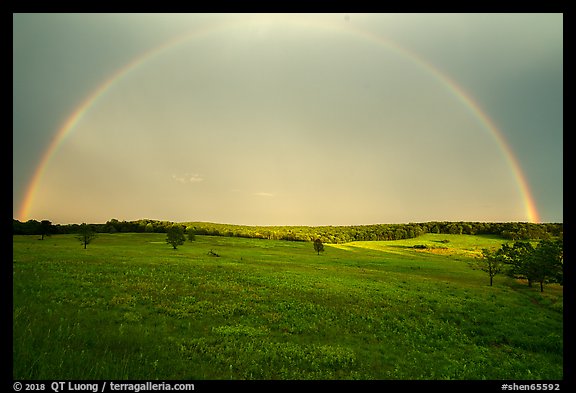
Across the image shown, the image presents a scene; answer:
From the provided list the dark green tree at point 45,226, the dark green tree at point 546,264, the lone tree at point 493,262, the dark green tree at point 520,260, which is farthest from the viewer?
the dark green tree at point 45,226

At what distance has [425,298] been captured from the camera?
3142 cm

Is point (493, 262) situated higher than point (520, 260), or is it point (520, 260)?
point (520, 260)

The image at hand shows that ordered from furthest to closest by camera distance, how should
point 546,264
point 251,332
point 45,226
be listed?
1. point 45,226
2. point 546,264
3. point 251,332

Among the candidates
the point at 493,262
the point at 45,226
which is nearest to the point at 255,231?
the point at 45,226

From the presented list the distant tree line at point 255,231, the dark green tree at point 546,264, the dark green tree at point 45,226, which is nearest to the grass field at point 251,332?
the dark green tree at point 546,264

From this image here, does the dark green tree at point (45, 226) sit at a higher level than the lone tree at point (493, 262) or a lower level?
higher

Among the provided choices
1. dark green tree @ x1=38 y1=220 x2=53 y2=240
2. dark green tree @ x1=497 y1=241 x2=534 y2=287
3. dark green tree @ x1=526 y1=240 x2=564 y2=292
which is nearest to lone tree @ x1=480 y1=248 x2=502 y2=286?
dark green tree @ x1=497 y1=241 x2=534 y2=287

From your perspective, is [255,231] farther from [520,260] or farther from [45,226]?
[520,260]

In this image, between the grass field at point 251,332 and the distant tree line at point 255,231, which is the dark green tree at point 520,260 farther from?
the distant tree line at point 255,231

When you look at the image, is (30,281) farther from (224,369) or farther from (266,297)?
(224,369)

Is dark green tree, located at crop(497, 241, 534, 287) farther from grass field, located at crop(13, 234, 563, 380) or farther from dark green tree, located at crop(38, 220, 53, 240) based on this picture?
dark green tree, located at crop(38, 220, 53, 240)

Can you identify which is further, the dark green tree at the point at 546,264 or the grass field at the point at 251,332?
the dark green tree at the point at 546,264
